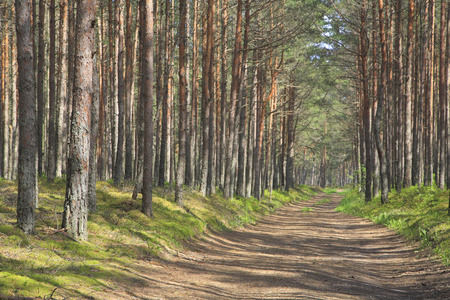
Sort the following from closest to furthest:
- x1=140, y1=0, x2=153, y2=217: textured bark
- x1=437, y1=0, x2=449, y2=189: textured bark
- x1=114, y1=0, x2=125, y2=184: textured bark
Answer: x1=140, y1=0, x2=153, y2=217: textured bark
x1=114, y1=0, x2=125, y2=184: textured bark
x1=437, y1=0, x2=449, y2=189: textured bark

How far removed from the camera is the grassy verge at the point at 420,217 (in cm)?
928

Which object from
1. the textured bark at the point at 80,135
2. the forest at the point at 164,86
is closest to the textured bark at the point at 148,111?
the forest at the point at 164,86

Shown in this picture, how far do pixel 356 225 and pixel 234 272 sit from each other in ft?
32.5

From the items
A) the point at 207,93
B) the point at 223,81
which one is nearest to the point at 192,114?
the point at 223,81

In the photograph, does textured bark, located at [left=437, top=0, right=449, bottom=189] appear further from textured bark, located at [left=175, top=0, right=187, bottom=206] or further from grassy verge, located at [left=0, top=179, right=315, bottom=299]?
textured bark, located at [left=175, top=0, right=187, bottom=206]

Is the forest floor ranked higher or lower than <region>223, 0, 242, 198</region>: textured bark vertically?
lower

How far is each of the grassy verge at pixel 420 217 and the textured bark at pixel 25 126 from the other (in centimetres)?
802

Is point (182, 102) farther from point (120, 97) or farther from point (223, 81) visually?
point (223, 81)

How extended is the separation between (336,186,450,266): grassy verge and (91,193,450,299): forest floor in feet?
1.16

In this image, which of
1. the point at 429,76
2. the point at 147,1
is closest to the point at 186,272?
the point at 147,1

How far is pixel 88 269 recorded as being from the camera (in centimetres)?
633

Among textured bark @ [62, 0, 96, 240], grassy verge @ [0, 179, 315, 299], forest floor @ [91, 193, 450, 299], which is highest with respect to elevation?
textured bark @ [62, 0, 96, 240]

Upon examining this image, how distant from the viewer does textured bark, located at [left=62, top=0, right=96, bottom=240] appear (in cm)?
758

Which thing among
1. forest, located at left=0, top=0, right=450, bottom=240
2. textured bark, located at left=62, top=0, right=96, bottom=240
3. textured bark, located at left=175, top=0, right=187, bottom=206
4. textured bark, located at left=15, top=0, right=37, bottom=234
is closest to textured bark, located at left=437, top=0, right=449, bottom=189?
forest, located at left=0, top=0, right=450, bottom=240
